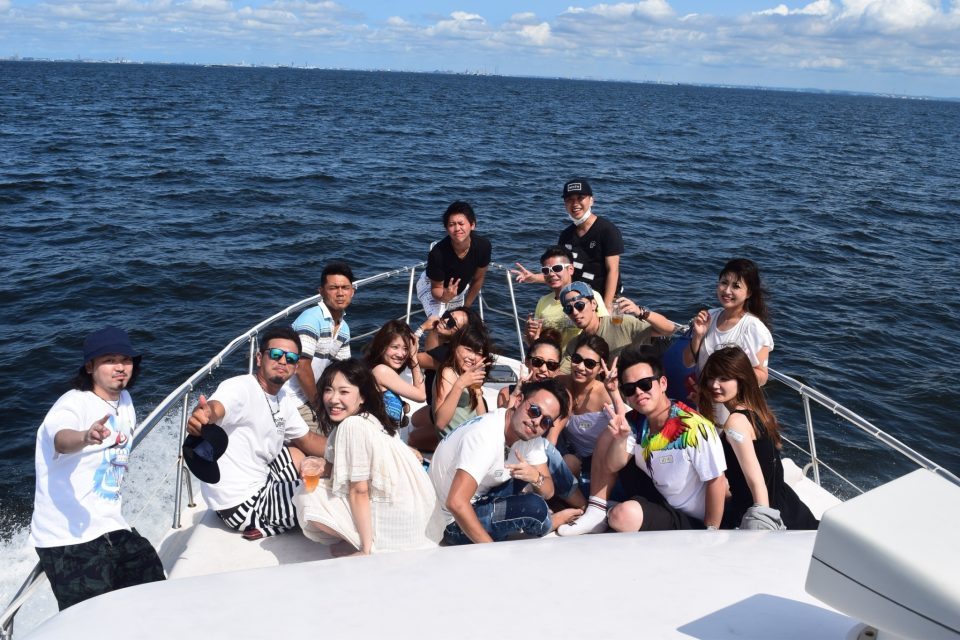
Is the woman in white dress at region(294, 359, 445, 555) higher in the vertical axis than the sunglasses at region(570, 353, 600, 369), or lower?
lower

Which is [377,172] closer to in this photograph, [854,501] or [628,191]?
[628,191]

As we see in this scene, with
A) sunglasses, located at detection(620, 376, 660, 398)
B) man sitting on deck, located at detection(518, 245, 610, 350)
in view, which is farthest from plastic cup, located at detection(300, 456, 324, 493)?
man sitting on deck, located at detection(518, 245, 610, 350)

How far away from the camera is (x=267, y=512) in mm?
4227

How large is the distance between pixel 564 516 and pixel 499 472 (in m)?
0.55

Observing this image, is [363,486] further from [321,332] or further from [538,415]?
[321,332]

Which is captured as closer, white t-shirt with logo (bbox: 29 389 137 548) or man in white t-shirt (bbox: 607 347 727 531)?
white t-shirt with logo (bbox: 29 389 137 548)

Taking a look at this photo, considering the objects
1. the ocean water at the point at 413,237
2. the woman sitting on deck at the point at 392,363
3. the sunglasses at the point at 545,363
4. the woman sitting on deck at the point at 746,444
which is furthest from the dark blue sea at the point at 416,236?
the woman sitting on deck at the point at 746,444

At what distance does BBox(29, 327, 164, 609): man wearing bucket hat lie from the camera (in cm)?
339

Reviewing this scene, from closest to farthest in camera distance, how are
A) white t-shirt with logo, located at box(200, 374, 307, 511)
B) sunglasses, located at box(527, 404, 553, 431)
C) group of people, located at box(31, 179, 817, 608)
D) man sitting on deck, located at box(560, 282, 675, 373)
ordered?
group of people, located at box(31, 179, 817, 608) < sunglasses, located at box(527, 404, 553, 431) < white t-shirt with logo, located at box(200, 374, 307, 511) < man sitting on deck, located at box(560, 282, 675, 373)

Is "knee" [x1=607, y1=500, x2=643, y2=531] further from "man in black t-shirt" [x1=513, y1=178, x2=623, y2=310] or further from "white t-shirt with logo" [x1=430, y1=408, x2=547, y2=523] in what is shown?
"man in black t-shirt" [x1=513, y1=178, x2=623, y2=310]

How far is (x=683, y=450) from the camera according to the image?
3.84 meters

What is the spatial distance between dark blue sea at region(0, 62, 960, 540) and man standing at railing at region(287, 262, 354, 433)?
4422 millimetres

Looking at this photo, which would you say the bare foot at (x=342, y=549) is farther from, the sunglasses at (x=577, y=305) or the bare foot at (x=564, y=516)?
the sunglasses at (x=577, y=305)

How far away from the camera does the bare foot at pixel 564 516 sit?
424 centimetres
